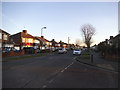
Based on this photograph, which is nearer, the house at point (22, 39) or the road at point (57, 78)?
the road at point (57, 78)

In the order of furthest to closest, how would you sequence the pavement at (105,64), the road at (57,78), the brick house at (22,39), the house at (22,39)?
the house at (22,39)
the brick house at (22,39)
the pavement at (105,64)
the road at (57,78)

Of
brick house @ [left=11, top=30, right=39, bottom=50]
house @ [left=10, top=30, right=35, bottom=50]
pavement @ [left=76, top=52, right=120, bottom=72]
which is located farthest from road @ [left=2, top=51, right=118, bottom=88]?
house @ [left=10, top=30, right=35, bottom=50]

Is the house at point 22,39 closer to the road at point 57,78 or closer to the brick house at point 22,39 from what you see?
the brick house at point 22,39

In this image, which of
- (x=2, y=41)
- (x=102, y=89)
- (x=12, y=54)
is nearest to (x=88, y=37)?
(x=2, y=41)

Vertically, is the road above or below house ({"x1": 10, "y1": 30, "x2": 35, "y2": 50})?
below

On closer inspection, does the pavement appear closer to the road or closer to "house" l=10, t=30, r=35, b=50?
the road

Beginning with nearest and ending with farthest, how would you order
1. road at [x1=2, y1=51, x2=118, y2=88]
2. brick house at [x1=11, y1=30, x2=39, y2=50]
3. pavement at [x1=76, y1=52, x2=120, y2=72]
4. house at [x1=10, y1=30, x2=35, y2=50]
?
road at [x1=2, y1=51, x2=118, y2=88] → pavement at [x1=76, y1=52, x2=120, y2=72] → brick house at [x1=11, y1=30, x2=39, y2=50] → house at [x1=10, y1=30, x2=35, y2=50]

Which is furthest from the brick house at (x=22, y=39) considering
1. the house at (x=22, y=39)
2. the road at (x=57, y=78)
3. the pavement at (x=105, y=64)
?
the road at (x=57, y=78)

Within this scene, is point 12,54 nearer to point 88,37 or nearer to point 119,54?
point 119,54

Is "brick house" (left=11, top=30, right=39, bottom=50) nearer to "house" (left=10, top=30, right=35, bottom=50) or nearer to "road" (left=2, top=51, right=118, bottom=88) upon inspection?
"house" (left=10, top=30, right=35, bottom=50)

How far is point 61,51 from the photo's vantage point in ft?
161

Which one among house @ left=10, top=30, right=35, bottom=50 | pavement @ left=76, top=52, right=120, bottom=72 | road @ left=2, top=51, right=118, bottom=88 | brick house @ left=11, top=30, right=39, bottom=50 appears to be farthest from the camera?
house @ left=10, top=30, right=35, bottom=50

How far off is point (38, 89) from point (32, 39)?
223 ft

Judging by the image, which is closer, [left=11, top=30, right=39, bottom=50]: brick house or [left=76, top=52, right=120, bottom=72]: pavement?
[left=76, top=52, right=120, bottom=72]: pavement
